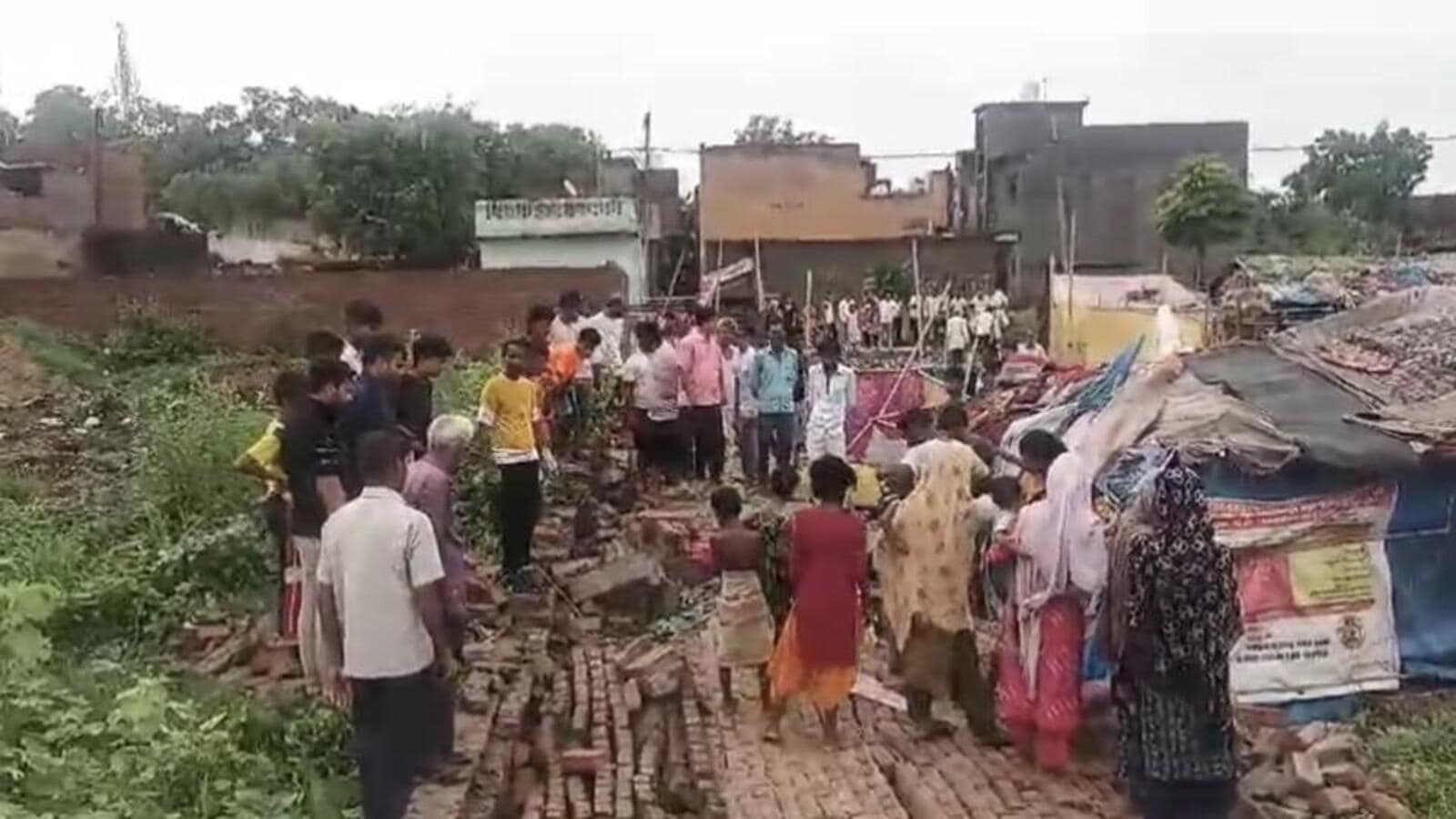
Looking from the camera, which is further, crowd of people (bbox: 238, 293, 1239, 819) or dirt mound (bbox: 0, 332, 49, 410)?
dirt mound (bbox: 0, 332, 49, 410)

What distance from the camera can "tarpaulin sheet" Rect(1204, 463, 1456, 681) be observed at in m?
9.27

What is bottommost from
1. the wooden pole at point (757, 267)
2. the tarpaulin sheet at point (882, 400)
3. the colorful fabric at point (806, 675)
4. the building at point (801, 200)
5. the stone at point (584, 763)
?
the stone at point (584, 763)

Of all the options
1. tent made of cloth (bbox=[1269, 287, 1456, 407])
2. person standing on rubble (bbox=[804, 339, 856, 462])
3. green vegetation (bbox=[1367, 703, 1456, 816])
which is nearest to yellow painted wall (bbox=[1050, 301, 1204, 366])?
person standing on rubble (bbox=[804, 339, 856, 462])

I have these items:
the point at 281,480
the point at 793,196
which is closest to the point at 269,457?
the point at 281,480

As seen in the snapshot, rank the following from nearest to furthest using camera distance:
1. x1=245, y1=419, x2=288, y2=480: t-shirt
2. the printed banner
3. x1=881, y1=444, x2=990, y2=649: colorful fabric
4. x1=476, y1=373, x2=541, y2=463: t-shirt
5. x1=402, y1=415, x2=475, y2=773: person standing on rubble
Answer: x1=402, y1=415, x2=475, y2=773: person standing on rubble
x1=245, y1=419, x2=288, y2=480: t-shirt
x1=881, y1=444, x2=990, y2=649: colorful fabric
the printed banner
x1=476, y1=373, x2=541, y2=463: t-shirt

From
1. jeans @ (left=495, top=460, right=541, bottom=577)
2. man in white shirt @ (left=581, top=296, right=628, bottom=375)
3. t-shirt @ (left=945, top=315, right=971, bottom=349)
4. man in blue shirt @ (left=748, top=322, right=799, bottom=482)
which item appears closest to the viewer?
jeans @ (left=495, top=460, right=541, bottom=577)

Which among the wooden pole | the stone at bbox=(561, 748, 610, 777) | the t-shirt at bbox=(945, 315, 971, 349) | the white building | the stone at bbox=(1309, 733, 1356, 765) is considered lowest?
the stone at bbox=(561, 748, 610, 777)

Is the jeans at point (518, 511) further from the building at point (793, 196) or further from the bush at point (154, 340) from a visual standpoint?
the building at point (793, 196)

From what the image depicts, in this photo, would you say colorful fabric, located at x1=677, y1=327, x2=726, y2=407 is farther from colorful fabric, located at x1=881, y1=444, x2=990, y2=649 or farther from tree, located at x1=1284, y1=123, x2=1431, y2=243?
tree, located at x1=1284, y1=123, x2=1431, y2=243

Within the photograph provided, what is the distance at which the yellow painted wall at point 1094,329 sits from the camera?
23.8m

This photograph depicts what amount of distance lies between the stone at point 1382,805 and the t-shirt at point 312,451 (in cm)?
434

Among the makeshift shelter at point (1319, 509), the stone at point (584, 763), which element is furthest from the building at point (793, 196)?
the stone at point (584, 763)

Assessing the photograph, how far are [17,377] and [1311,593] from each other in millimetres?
19360

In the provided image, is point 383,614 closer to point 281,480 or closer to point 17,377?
point 281,480
